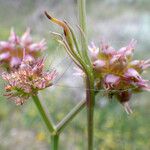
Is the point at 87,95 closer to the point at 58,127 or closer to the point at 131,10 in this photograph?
the point at 58,127

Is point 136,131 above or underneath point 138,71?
underneath

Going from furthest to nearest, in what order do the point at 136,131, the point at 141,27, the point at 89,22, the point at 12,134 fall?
the point at 89,22 → the point at 141,27 → the point at 12,134 → the point at 136,131

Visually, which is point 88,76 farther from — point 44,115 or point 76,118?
point 76,118

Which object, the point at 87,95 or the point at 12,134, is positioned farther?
the point at 12,134

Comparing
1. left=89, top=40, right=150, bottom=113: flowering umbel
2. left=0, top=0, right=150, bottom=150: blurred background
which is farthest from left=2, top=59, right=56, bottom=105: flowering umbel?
left=89, top=40, right=150, bottom=113: flowering umbel

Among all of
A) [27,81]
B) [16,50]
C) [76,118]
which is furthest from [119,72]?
[76,118]

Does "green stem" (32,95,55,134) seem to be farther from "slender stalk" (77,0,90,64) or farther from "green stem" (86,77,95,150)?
"slender stalk" (77,0,90,64)

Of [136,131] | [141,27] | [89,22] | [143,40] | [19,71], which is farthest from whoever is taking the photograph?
[89,22]

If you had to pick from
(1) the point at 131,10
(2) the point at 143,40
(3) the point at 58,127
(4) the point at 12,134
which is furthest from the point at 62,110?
(1) the point at 131,10
